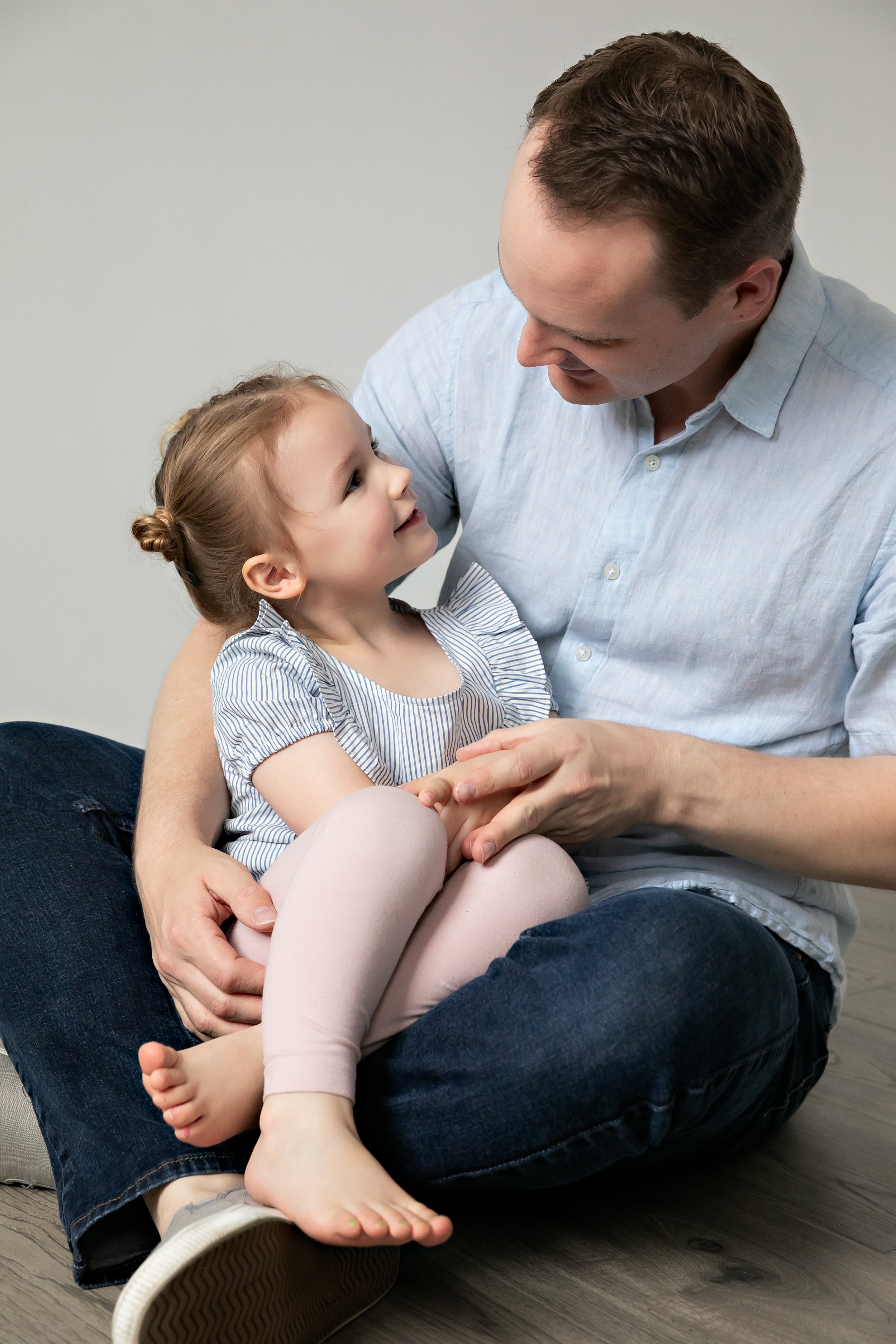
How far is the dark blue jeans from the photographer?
36.7 inches

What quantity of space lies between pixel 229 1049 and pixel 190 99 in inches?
96.7

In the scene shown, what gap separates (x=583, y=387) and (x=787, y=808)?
470 mm

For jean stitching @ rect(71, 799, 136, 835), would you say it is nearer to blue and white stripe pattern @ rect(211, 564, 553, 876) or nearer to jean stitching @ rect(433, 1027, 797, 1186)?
blue and white stripe pattern @ rect(211, 564, 553, 876)

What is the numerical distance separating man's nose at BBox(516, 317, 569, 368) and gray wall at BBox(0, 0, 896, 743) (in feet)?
5.13

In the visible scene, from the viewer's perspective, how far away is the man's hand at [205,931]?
3.39 feet

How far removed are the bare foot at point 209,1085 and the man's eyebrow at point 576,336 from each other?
697 mm

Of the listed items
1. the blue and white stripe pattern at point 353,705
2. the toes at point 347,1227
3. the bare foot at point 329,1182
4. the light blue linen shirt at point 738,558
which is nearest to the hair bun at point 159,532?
the blue and white stripe pattern at point 353,705

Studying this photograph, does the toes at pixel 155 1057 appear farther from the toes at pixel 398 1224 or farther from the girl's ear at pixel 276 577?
the girl's ear at pixel 276 577

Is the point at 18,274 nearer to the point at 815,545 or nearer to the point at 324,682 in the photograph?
the point at 324,682

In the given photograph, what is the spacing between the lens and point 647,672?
1264mm

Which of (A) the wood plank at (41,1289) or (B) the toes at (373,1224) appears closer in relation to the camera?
(B) the toes at (373,1224)

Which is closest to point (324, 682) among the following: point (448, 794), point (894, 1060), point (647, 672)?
point (448, 794)

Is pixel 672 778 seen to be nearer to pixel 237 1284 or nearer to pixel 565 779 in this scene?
pixel 565 779

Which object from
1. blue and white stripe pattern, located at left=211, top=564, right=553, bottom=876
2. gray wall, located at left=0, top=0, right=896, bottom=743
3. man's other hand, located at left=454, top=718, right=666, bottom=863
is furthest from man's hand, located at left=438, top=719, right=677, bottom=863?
gray wall, located at left=0, top=0, right=896, bottom=743
